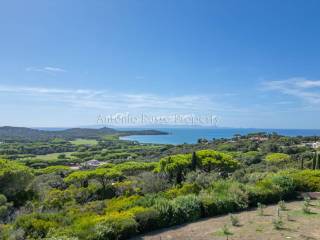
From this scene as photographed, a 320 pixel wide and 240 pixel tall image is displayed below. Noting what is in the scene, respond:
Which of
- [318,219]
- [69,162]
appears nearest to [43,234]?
[318,219]

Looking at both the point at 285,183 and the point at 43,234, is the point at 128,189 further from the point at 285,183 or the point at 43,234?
the point at 43,234

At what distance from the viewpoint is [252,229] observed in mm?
9891

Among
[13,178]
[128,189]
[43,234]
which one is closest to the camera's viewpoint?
[43,234]

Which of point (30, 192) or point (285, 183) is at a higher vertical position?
point (285, 183)

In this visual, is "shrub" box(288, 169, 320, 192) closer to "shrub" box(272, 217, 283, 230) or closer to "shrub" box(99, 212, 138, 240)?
"shrub" box(272, 217, 283, 230)

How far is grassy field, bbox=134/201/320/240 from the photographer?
927 cm

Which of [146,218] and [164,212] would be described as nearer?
[146,218]

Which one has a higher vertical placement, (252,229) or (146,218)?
(146,218)

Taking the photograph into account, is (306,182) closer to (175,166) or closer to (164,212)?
(164,212)

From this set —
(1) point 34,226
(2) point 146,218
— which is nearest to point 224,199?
(2) point 146,218

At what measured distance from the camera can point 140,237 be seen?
9.70 meters

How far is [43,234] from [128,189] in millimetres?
10925

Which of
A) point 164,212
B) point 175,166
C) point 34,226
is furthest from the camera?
point 175,166

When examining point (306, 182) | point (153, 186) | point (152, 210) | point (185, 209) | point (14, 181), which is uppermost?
point (306, 182)
